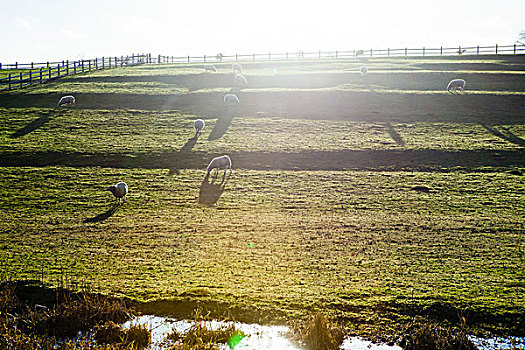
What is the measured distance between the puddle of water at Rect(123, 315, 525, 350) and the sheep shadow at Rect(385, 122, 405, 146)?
1902 centimetres

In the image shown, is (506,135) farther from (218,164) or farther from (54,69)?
(54,69)

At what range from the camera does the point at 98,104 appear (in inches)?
1453

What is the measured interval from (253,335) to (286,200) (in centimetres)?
1007

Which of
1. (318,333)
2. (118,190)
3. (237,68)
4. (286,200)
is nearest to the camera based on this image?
(318,333)

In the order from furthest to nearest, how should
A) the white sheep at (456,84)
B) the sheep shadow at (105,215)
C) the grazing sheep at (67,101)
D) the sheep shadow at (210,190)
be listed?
the white sheep at (456,84)
the grazing sheep at (67,101)
the sheep shadow at (210,190)
the sheep shadow at (105,215)

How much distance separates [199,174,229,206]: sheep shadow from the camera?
761 inches

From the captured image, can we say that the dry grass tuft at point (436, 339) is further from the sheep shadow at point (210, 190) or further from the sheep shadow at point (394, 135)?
the sheep shadow at point (394, 135)

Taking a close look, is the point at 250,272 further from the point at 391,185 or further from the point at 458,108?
the point at 458,108

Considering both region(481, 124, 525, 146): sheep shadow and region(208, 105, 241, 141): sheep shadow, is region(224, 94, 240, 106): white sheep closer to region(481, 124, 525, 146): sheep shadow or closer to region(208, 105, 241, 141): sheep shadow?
region(208, 105, 241, 141): sheep shadow

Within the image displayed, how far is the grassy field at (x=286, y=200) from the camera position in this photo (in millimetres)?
11430

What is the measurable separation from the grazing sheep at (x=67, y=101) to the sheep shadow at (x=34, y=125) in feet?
6.35

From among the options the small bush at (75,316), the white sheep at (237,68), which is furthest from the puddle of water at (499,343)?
the white sheep at (237,68)

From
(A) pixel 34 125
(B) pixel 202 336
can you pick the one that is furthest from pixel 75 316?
(A) pixel 34 125

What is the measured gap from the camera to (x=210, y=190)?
2069cm
